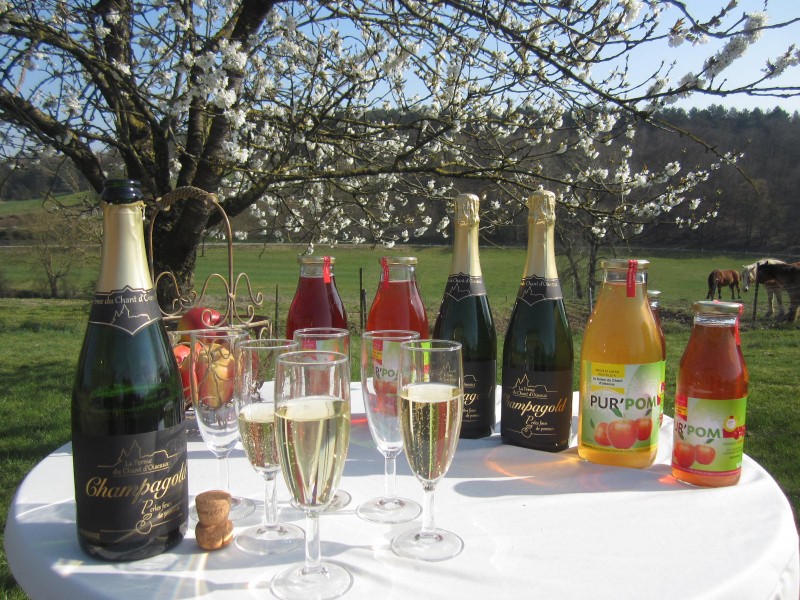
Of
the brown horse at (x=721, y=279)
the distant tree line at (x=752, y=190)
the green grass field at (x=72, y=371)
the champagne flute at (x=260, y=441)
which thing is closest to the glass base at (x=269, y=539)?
the champagne flute at (x=260, y=441)

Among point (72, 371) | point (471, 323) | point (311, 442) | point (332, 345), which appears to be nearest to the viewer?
point (311, 442)

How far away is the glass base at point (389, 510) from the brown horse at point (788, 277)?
15.4m

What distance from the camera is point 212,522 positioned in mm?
1121

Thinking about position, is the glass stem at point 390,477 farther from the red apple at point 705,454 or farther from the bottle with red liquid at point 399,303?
the red apple at point 705,454

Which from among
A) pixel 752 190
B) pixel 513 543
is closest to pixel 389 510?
pixel 513 543

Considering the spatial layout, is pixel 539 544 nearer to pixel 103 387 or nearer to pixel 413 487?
pixel 413 487

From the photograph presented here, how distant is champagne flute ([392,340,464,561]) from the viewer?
1.12 meters

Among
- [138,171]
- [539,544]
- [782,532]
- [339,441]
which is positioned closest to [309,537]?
[339,441]

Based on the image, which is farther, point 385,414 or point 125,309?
point 385,414

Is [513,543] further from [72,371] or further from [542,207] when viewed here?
[72,371]

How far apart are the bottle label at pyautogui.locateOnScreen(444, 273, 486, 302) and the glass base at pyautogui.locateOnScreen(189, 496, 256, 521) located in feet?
2.99

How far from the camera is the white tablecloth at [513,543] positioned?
39.7 inches

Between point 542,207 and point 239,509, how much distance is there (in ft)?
3.69

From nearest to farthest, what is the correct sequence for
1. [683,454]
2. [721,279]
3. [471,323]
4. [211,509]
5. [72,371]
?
[211,509] < [683,454] < [471,323] < [72,371] < [721,279]
